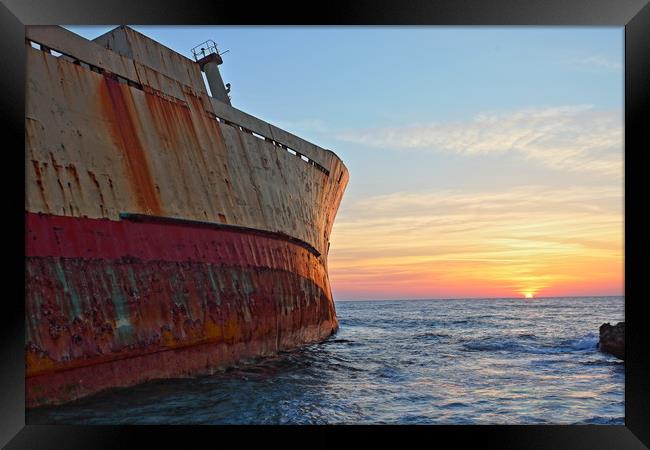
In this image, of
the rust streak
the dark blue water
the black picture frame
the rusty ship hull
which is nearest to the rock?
the dark blue water

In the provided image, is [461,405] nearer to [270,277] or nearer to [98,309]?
[270,277]

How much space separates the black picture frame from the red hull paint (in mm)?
759

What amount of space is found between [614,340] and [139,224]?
12688mm

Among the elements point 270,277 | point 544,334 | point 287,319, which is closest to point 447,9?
Answer: point 270,277

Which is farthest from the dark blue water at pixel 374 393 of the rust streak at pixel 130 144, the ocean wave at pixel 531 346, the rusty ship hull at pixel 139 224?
the rust streak at pixel 130 144

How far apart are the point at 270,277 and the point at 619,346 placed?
946 centimetres

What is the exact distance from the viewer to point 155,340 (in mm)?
7227

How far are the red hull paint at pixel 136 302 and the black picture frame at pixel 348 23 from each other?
2.49ft

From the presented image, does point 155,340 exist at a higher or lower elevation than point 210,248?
lower

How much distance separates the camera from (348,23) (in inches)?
205

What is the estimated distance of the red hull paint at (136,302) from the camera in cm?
594

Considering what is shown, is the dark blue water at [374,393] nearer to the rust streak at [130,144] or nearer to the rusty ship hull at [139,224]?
the rusty ship hull at [139,224]

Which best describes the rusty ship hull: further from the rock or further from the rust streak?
the rock

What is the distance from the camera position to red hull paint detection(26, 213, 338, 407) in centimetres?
594
